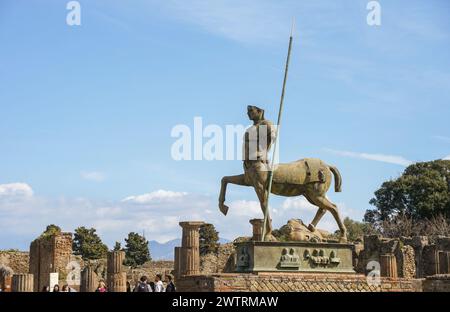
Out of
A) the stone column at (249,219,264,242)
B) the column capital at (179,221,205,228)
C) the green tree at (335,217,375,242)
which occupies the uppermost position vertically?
the green tree at (335,217,375,242)

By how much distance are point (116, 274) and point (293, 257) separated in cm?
1368

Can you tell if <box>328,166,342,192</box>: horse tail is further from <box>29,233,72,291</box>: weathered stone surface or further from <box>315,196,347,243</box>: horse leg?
<box>29,233,72,291</box>: weathered stone surface

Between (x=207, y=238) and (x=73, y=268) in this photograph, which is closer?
(x=73, y=268)

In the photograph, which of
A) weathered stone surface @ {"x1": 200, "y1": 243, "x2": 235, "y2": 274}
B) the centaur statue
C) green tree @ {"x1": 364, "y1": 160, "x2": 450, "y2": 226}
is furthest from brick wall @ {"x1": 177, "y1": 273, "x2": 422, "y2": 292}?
green tree @ {"x1": 364, "y1": 160, "x2": 450, "y2": 226}

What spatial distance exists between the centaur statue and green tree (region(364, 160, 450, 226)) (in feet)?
141

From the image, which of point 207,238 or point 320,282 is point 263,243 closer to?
point 320,282

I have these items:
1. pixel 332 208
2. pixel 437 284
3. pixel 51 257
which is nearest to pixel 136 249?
pixel 51 257

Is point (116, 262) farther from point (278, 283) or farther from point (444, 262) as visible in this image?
point (278, 283)

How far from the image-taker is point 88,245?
63125mm

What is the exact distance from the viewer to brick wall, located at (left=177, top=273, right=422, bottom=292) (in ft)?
53.0

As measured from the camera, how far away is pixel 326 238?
60.6ft
